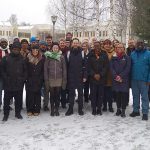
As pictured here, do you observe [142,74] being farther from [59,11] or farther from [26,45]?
[59,11]

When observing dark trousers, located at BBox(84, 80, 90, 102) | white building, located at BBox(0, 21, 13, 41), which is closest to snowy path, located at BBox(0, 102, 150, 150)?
dark trousers, located at BBox(84, 80, 90, 102)

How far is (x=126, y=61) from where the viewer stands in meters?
8.55

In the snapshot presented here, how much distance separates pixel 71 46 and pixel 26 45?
4.18 feet

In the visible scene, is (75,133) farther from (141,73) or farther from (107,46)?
(107,46)

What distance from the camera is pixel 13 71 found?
8.41 metres

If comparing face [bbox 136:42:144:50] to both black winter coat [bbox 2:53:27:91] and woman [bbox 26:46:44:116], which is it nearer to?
woman [bbox 26:46:44:116]

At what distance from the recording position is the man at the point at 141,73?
838 centimetres

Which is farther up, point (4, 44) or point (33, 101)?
point (4, 44)

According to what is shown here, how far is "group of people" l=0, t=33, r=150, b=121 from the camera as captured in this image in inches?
332

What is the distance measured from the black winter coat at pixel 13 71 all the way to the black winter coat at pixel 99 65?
1.75m

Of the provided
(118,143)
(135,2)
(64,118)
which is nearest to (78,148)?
(118,143)

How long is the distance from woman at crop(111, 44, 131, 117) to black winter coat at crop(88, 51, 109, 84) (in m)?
0.21

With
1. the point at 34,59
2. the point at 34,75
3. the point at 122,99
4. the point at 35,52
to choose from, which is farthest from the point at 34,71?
the point at 122,99

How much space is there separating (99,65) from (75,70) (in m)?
0.63
